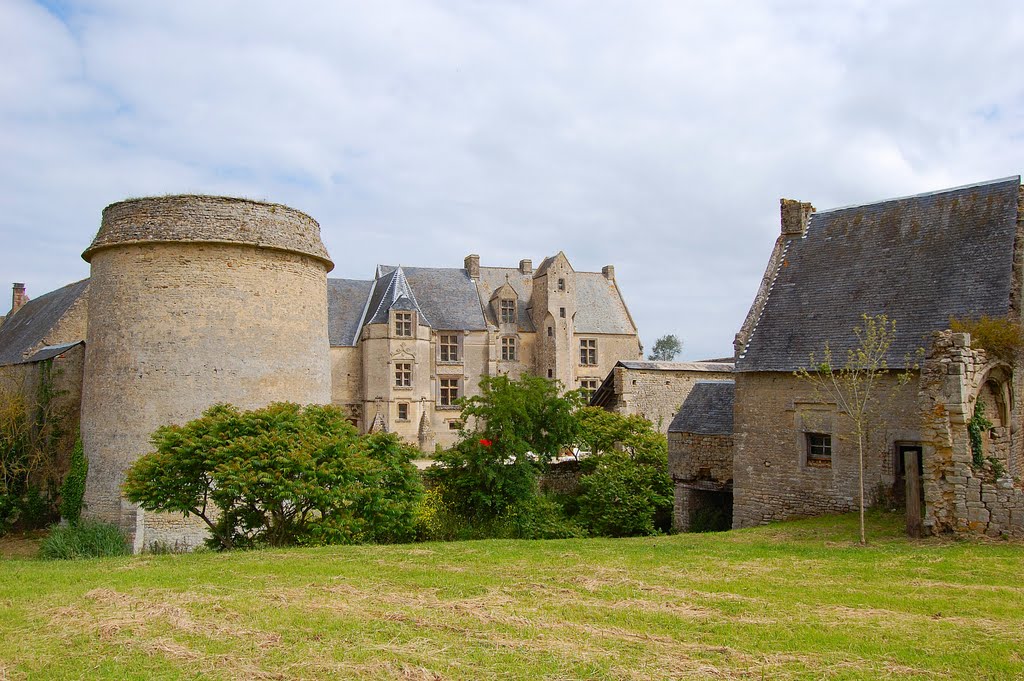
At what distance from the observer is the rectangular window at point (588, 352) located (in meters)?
45.3

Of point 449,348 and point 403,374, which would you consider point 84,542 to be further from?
point 449,348

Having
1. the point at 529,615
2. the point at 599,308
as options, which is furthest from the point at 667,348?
the point at 529,615

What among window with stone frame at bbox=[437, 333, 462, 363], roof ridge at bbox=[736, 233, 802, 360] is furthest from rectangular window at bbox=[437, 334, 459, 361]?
roof ridge at bbox=[736, 233, 802, 360]

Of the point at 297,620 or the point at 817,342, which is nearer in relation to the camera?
the point at 297,620

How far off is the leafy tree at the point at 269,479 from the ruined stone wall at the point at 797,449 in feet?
26.0

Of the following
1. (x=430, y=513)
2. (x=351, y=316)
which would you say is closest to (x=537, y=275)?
(x=351, y=316)

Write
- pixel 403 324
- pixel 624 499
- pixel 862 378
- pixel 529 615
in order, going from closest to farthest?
pixel 529 615, pixel 862 378, pixel 624 499, pixel 403 324

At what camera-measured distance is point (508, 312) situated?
4384 cm

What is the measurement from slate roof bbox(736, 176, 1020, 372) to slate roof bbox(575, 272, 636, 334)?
2684 centimetres

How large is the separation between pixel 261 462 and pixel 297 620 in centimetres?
680

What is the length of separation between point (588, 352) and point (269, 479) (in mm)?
33039

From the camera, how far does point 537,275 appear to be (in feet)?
146

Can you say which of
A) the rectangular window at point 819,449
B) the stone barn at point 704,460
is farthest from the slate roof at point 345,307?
the rectangular window at point 819,449

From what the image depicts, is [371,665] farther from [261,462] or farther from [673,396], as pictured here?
[673,396]
